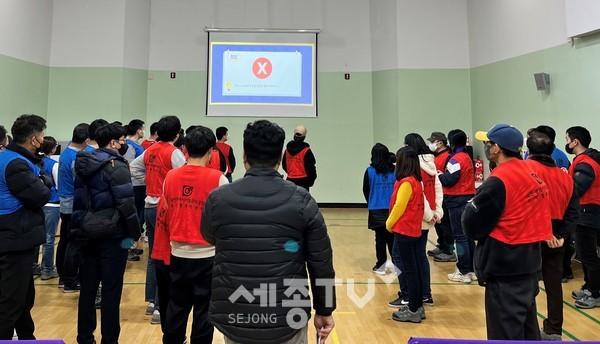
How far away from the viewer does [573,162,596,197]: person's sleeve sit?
3.35 metres

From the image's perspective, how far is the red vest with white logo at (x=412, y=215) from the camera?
295 centimetres

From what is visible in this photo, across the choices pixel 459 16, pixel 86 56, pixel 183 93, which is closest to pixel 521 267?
pixel 459 16

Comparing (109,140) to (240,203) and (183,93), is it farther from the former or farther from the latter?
(183,93)

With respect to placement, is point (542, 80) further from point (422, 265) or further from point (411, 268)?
point (411, 268)

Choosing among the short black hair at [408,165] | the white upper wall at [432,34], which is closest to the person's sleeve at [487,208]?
the short black hair at [408,165]

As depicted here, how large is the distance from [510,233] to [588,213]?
7.06ft

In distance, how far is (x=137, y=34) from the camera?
316 inches

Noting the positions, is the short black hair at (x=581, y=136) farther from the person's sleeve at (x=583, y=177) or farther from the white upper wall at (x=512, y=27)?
the white upper wall at (x=512, y=27)

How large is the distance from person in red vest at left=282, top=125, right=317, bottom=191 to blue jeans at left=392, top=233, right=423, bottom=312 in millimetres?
2301

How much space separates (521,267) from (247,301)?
143 centimetres

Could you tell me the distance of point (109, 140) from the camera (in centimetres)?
238

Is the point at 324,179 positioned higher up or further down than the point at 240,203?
further down

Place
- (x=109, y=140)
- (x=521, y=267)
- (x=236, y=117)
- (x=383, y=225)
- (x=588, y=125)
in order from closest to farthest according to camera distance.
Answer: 1. (x=521, y=267)
2. (x=109, y=140)
3. (x=383, y=225)
4. (x=588, y=125)
5. (x=236, y=117)

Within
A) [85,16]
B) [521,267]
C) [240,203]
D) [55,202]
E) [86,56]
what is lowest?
[55,202]
